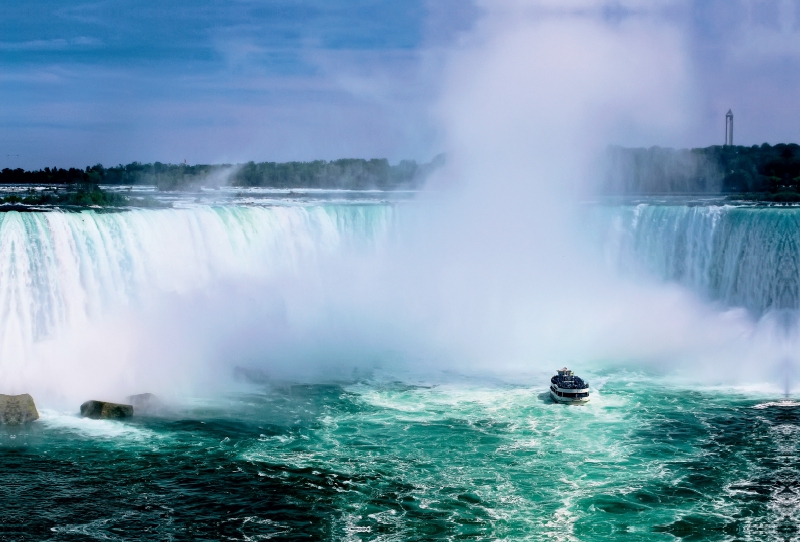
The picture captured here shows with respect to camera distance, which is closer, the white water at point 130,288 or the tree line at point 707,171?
the white water at point 130,288

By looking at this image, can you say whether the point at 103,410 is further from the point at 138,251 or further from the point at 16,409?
the point at 138,251

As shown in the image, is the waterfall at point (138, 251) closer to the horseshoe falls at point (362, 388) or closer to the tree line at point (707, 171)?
the horseshoe falls at point (362, 388)

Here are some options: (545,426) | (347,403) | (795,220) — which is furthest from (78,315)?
(795,220)

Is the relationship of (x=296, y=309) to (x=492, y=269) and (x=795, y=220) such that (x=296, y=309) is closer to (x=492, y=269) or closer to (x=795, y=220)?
(x=492, y=269)

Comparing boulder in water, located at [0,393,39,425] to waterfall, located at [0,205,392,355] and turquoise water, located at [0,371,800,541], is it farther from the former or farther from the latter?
waterfall, located at [0,205,392,355]

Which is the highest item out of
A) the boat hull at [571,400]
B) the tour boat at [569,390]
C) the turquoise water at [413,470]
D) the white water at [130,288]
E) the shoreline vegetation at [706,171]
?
the shoreline vegetation at [706,171]

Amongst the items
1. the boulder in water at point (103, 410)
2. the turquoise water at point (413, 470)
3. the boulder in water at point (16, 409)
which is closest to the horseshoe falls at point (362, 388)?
the turquoise water at point (413, 470)

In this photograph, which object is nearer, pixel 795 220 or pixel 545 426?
pixel 545 426

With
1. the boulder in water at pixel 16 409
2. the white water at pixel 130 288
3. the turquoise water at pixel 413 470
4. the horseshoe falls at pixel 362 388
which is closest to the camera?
the turquoise water at pixel 413 470
